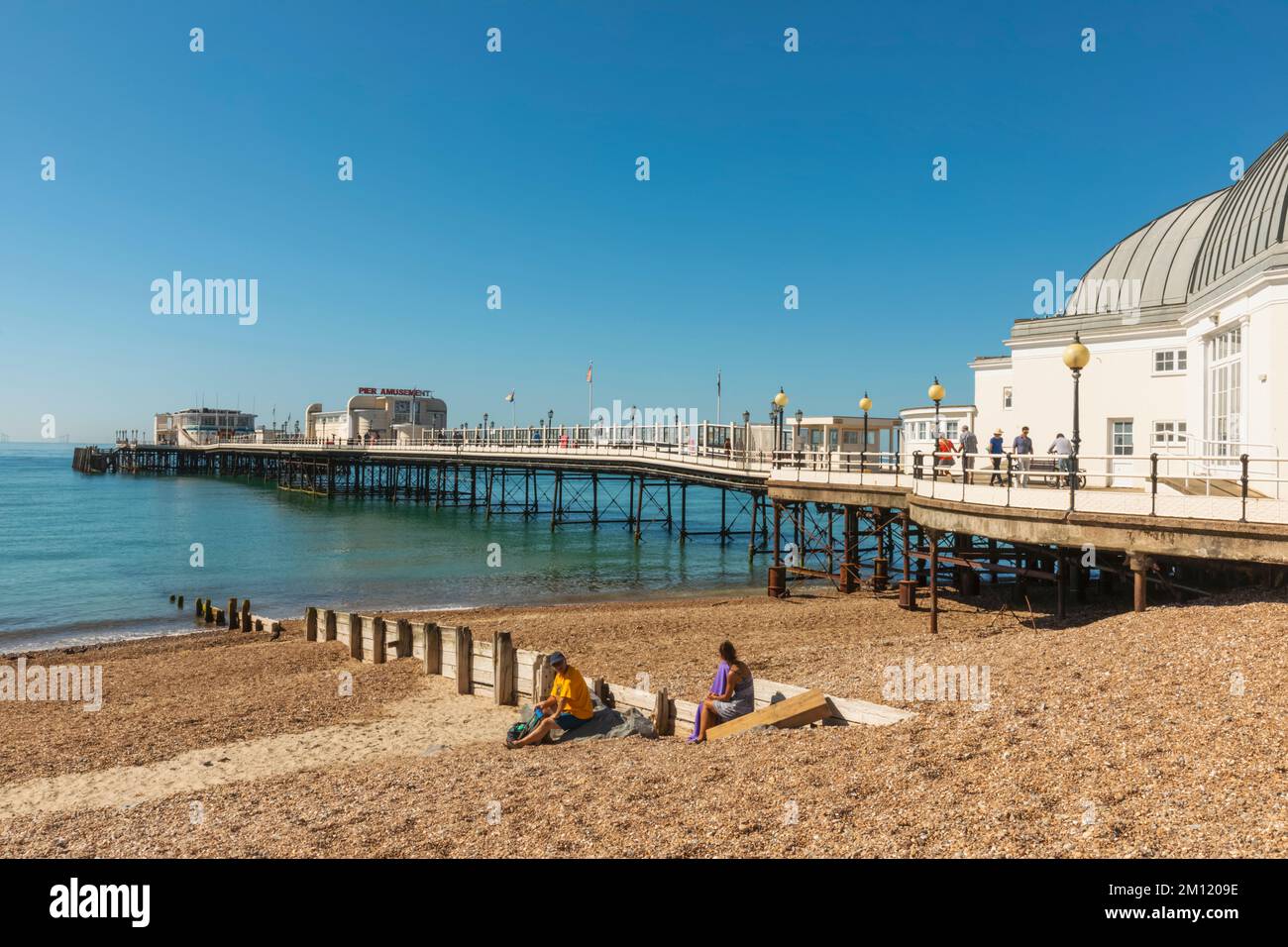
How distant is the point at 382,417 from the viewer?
3201 inches

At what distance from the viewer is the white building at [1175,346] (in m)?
13.8

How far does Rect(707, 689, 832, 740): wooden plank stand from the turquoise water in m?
16.7

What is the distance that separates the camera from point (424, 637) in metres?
13.6

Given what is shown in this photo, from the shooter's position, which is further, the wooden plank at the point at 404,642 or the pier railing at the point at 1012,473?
the wooden plank at the point at 404,642

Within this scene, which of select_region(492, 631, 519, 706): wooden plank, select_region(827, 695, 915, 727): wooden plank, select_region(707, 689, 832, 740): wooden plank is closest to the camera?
select_region(827, 695, 915, 727): wooden plank

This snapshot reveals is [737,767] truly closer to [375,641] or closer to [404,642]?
[404,642]

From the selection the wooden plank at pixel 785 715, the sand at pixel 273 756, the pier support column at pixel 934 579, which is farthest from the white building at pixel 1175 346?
the sand at pixel 273 756

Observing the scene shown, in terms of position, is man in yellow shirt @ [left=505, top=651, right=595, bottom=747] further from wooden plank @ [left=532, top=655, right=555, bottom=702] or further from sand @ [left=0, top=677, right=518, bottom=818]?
sand @ [left=0, top=677, right=518, bottom=818]

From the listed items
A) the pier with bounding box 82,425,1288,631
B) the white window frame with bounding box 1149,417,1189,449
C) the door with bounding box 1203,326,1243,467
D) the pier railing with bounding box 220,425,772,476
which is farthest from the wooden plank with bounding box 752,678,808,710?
the pier railing with bounding box 220,425,772,476

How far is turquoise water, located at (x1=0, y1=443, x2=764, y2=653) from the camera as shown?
24219mm

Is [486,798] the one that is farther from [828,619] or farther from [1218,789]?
[828,619]

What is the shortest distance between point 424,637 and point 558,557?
851 inches

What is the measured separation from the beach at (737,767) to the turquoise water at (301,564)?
11.6 meters

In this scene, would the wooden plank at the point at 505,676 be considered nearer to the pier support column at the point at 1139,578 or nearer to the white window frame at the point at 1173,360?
the pier support column at the point at 1139,578
